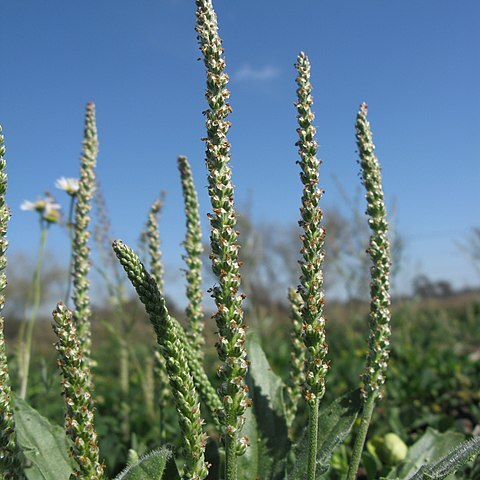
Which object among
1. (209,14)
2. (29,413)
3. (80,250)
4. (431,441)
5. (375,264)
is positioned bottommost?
(431,441)

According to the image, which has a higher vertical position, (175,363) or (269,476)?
(175,363)

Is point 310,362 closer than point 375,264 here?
Yes

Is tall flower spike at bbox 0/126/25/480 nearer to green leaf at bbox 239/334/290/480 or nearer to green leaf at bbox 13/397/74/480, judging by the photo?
green leaf at bbox 13/397/74/480

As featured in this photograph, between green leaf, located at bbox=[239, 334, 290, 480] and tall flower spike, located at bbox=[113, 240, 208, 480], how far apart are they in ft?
3.01

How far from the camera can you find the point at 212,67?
188cm

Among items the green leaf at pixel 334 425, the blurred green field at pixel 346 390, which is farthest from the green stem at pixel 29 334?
the green leaf at pixel 334 425

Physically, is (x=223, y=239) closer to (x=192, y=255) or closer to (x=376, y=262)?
(x=376, y=262)

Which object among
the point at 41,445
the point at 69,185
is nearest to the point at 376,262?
the point at 41,445

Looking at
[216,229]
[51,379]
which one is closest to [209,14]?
[216,229]

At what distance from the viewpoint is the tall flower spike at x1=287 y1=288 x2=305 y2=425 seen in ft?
9.23

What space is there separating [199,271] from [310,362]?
1.05 metres

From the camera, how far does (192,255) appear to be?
9.58 feet

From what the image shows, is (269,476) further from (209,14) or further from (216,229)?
(209,14)

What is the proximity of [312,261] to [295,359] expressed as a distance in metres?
0.95
